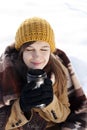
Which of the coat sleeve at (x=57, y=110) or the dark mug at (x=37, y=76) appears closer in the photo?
the dark mug at (x=37, y=76)

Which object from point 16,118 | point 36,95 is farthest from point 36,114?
point 36,95

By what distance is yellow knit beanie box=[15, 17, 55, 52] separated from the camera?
1.75 meters

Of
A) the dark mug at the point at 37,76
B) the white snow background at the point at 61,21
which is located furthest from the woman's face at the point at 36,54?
the white snow background at the point at 61,21

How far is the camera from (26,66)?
71.1 inches

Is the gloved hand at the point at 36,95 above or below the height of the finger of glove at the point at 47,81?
below

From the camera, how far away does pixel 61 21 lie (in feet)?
13.5

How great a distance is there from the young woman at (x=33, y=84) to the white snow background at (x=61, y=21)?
641 mm

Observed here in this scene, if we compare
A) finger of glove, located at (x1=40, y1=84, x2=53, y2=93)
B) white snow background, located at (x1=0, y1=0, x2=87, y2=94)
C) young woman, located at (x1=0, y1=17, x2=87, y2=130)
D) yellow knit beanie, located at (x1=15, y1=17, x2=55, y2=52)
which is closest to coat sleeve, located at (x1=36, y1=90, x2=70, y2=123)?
young woman, located at (x1=0, y1=17, x2=87, y2=130)

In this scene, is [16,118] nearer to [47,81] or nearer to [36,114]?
[36,114]

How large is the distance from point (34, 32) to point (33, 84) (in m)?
0.22

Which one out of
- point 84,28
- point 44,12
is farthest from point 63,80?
point 44,12

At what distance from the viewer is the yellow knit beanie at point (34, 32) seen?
1.75 m

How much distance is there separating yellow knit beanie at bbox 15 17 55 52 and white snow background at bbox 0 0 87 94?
0.82 meters

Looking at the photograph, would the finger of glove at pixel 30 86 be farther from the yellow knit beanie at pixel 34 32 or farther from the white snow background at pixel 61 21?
the white snow background at pixel 61 21
